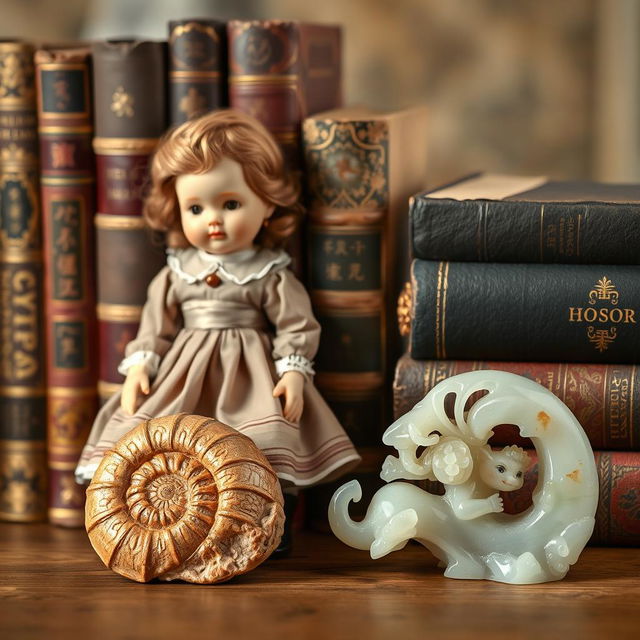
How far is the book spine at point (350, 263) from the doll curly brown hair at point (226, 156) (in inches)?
1.8

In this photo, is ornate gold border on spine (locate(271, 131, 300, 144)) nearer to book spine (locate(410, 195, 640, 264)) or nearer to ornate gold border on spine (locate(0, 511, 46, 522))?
book spine (locate(410, 195, 640, 264))

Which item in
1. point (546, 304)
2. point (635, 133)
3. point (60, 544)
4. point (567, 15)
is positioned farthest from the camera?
point (567, 15)

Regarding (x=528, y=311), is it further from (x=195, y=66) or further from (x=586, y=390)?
(x=195, y=66)

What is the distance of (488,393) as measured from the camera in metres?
1.19

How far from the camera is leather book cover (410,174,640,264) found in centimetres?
124

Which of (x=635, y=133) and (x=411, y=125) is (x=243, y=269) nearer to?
(x=411, y=125)

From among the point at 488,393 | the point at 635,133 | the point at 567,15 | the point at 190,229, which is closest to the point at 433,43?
the point at 567,15

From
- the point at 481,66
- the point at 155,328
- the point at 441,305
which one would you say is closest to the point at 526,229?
the point at 441,305

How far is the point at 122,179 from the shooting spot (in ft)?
4.67

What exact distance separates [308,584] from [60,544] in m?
0.36

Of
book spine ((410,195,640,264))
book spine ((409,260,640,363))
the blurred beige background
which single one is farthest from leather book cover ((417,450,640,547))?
the blurred beige background

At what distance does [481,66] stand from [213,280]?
3.21 feet

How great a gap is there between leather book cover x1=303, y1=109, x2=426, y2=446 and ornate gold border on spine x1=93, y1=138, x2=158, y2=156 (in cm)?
20

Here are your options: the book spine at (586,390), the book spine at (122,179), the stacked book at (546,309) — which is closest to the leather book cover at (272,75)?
the book spine at (122,179)
